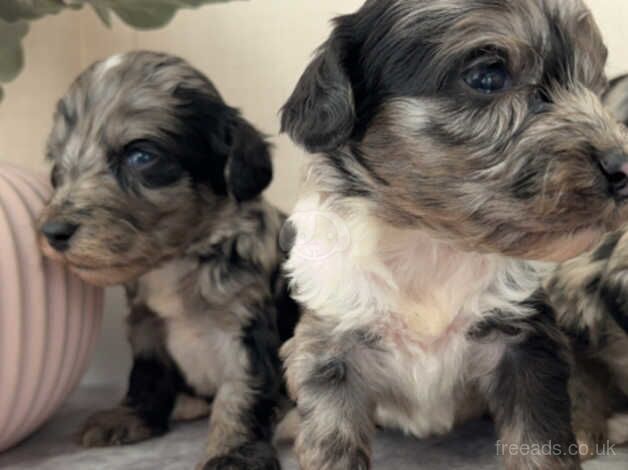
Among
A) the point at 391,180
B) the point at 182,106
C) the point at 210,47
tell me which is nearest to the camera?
the point at 391,180

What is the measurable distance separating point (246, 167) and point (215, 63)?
111 cm

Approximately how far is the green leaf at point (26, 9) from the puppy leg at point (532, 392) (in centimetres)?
191

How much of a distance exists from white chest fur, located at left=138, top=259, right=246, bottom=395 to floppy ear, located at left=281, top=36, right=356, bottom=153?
3.20 feet

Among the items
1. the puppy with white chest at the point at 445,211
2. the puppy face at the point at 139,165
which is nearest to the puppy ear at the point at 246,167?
the puppy face at the point at 139,165

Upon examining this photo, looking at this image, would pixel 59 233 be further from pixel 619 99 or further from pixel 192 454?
pixel 619 99

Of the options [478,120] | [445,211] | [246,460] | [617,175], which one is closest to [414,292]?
[445,211]

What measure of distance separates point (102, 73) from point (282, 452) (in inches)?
54.2

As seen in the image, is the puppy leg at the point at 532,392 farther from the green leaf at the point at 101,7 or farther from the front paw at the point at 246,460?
the green leaf at the point at 101,7

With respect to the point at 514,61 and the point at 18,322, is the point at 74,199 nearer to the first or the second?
the point at 18,322

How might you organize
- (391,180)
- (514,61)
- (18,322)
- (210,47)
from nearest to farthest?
(514,61), (391,180), (18,322), (210,47)

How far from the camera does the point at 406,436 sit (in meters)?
2.57

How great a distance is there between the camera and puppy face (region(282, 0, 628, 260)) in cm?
161

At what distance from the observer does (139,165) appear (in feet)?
8.54

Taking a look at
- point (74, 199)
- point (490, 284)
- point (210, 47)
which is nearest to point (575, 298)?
point (490, 284)
